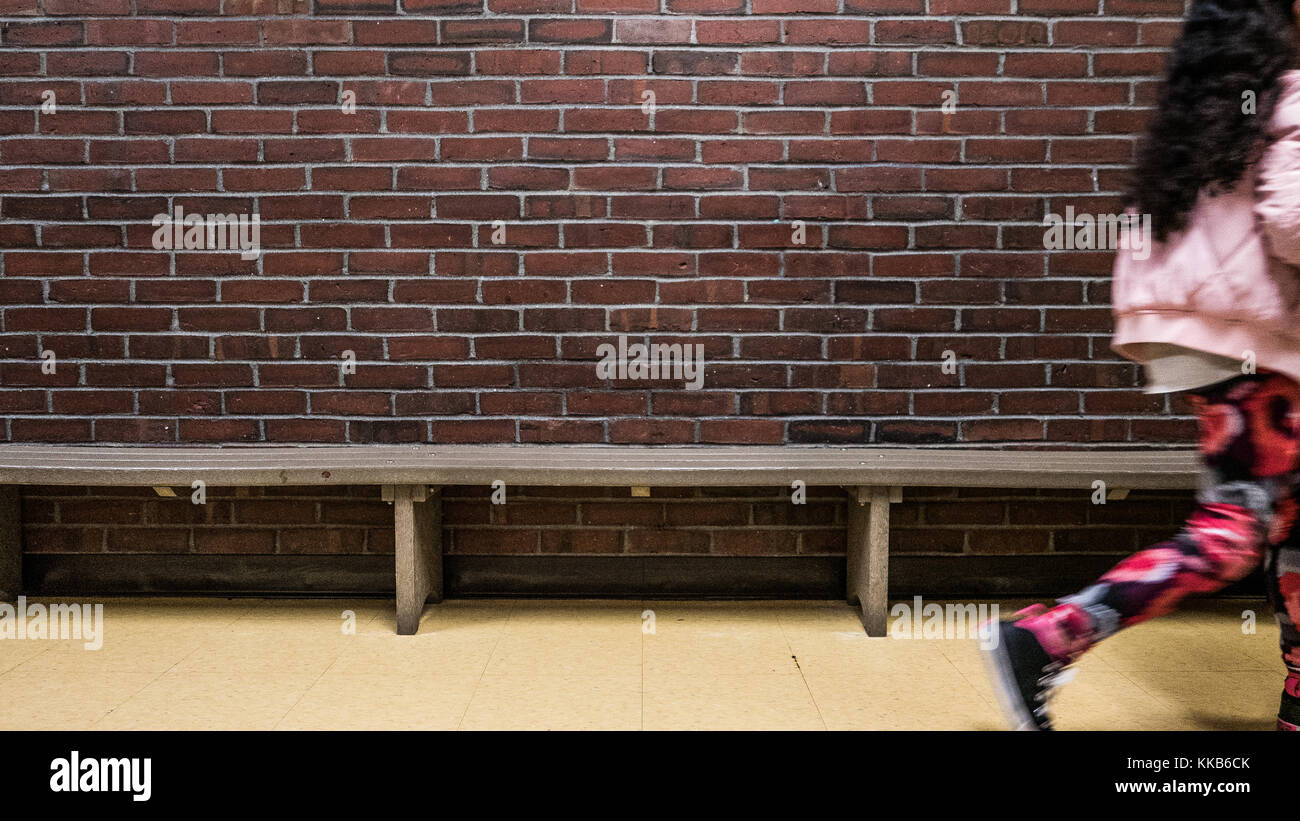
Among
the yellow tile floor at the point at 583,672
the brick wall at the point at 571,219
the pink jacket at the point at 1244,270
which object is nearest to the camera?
the pink jacket at the point at 1244,270

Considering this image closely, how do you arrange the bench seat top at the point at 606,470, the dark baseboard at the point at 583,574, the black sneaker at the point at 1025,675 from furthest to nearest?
the dark baseboard at the point at 583,574 < the bench seat top at the point at 606,470 < the black sneaker at the point at 1025,675

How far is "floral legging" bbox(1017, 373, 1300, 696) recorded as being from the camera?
131 centimetres

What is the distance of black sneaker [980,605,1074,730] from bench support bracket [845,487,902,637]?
2.62 feet

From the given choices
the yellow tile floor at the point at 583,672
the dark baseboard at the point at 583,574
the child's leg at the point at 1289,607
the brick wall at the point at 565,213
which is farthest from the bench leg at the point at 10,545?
the child's leg at the point at 1289,607

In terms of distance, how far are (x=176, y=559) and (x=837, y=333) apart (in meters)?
2.08

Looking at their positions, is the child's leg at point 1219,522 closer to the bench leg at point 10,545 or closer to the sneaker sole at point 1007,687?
the sneaker sole at point 1007,687

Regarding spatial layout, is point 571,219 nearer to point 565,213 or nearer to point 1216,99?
point 565,213

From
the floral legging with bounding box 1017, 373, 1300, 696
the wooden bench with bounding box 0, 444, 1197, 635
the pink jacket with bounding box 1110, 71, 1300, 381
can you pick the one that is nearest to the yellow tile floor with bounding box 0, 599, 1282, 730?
the wooden bench with bounding box 0, 444, 1197, 635

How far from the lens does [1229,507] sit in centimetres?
134

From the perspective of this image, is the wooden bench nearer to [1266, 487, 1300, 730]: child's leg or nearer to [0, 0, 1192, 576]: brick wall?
[0, 0, 1192, 576]: brick wall

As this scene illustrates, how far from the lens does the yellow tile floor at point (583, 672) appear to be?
1760mm

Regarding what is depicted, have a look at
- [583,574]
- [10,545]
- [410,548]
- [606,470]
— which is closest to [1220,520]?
[606,470]

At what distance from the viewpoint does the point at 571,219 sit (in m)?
2.46

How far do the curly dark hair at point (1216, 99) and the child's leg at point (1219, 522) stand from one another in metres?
0.30
